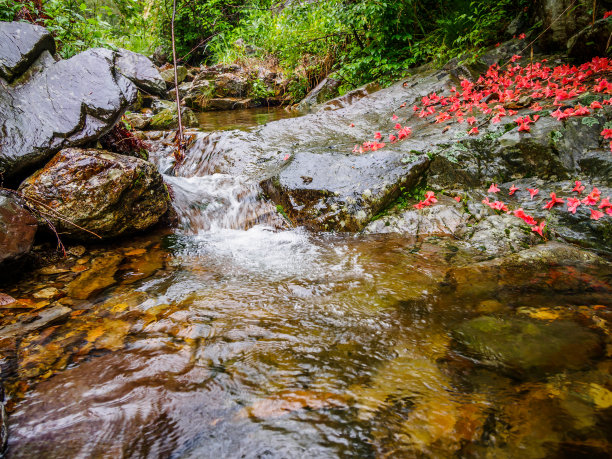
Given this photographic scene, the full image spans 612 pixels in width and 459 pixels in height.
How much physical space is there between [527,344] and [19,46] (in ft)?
17.0

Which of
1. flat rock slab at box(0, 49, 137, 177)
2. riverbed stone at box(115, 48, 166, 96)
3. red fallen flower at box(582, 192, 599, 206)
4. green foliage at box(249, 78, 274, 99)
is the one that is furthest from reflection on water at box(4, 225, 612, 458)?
green foliage at box(249, 78, 274, 99)

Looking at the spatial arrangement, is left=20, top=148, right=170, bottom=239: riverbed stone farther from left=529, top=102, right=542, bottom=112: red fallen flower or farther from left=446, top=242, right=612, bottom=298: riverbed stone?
left=529, top=102, right=542, bottom=112: red fallen flower

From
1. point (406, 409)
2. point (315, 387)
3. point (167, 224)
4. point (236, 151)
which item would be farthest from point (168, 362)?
point (236, 151)

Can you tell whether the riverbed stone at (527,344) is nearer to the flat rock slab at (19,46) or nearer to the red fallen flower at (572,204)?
the red fallen flower at (572,204)

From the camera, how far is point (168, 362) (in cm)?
171

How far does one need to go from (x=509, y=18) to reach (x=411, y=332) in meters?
6.86

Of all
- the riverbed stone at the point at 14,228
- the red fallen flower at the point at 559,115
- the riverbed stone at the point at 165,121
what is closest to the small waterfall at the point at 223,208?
the riverbed stone at the point at 14,228

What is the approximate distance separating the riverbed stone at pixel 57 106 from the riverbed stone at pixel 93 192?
17 cm

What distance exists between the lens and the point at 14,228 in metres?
2.43

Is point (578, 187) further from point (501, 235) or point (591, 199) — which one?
point (501, 235)

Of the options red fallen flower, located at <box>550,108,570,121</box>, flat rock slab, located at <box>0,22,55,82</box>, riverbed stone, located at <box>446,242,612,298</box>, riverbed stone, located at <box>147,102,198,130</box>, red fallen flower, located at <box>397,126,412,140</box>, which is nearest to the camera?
riverbed stone, located at <box>446,242,612,298</box>

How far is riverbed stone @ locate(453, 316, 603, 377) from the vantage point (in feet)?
5.06

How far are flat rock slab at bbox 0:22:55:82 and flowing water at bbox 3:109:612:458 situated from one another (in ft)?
6.81

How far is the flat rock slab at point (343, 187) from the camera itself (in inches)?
134
